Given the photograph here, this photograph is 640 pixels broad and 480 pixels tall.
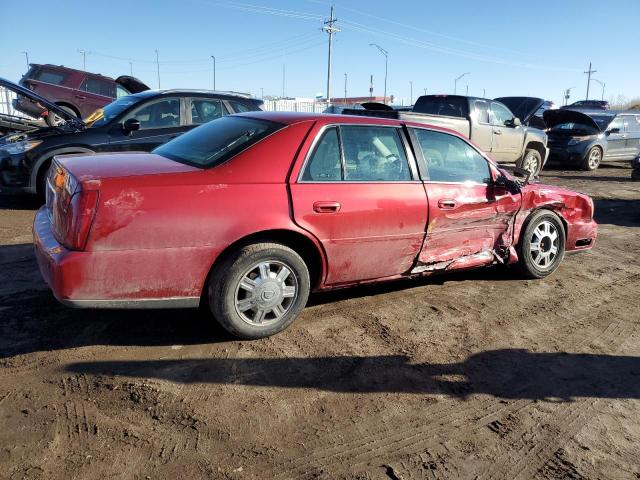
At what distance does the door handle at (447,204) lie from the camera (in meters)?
4.38

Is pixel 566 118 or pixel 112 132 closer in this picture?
pixel 112 132

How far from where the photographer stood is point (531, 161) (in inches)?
515

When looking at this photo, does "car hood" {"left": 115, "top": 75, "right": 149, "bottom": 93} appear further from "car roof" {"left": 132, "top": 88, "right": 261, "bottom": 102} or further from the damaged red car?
the damaged red car

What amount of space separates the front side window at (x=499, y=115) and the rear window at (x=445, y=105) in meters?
0.84

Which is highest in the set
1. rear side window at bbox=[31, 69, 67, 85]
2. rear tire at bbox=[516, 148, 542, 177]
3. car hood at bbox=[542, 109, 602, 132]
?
rear side window at bbox=[31, 69, 67, 85]

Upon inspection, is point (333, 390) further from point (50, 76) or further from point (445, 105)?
point (50, 76)

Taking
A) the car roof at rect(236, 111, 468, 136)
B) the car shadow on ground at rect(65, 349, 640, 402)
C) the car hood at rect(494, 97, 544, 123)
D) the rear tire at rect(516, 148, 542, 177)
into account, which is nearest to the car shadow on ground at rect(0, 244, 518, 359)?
the car shadow on ground at rect(65, 349, 640, 402)

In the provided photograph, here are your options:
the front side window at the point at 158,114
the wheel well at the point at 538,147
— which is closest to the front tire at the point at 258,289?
the front side window at the point at 158,114

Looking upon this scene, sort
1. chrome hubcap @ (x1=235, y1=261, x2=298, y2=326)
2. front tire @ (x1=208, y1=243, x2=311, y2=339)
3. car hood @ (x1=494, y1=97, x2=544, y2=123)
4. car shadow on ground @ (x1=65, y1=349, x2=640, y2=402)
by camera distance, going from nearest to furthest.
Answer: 1. car shadow on ground @ (x1=65, y1=349, x2=640, y2=402)
2. front tire @ (x1=208, y1=243, x2=311, y2=339)
3. chrome hubcap @ (x1=235, y1=261, x2=298, y2=326)
4. car hood @ (x1=494, y1=97, x2=544, y2=123)

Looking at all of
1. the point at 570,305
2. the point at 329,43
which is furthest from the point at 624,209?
the point at 329,43

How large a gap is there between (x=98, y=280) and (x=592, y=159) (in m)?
15.2

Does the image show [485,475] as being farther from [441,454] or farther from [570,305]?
[570,305]

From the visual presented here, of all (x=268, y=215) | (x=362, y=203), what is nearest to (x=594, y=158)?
(x=362, y=203)

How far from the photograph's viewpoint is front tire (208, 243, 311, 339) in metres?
3.51
